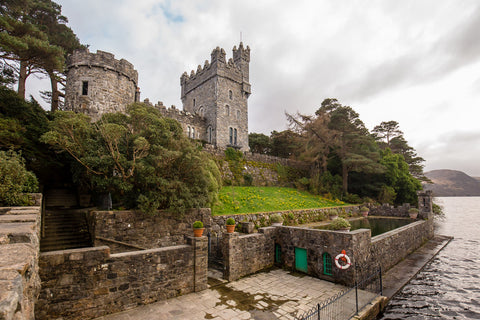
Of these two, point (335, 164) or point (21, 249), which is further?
point (335, 164)

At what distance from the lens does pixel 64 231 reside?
10.6 metres

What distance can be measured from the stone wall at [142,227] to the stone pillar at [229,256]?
1581 millimetres

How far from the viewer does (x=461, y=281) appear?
34.8ft

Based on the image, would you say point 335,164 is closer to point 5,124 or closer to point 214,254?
point 214,254

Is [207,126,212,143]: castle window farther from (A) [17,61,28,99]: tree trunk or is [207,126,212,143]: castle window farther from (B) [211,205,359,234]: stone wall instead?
(A) [17,61,28,99]: tree trunk

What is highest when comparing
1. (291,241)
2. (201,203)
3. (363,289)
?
(201,203)

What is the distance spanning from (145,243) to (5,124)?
8.60 m

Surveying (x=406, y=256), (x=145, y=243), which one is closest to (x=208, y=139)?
(x=145, y=243)

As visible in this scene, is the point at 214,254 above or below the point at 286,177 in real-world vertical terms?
below

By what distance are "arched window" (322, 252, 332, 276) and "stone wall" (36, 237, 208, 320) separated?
4808mm

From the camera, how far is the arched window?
892cm

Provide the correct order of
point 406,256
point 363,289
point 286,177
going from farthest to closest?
point 286,177 → point 406,256 → point 363,289

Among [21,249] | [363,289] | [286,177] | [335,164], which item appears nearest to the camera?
[21,249]

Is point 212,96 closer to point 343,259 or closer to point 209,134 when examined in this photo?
point 209,134
